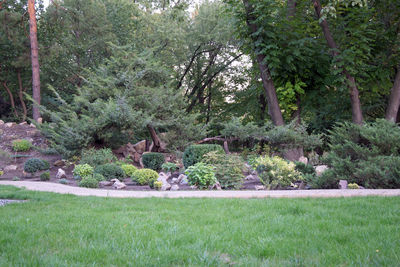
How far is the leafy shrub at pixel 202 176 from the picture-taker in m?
7.04

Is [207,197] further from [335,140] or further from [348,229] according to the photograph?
[335,140]

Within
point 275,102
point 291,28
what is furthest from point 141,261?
point 291,28

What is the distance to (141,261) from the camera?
8.34ft

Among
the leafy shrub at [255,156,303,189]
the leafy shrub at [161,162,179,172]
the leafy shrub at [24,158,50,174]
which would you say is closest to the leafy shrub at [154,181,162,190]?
the leafy shrub at [255,156,303,189]

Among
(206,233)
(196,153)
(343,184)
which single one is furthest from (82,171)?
(343,184)

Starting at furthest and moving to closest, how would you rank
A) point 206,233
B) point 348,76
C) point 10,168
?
point 348,76 → point 10,168 → point 206,233

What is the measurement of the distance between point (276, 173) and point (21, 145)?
969 cm

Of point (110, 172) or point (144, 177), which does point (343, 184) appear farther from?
point (110, 172)

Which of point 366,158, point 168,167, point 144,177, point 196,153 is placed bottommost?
point 144,177

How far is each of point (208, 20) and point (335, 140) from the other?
46.9ft

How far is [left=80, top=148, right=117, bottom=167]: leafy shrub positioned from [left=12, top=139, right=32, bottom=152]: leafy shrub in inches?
130

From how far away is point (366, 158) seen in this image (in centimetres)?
670

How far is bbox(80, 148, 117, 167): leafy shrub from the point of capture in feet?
32.3

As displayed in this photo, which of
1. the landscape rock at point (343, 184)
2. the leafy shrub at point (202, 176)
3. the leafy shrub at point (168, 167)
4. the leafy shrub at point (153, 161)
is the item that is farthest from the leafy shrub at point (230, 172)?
the leafy shrub at point (153, 161)
